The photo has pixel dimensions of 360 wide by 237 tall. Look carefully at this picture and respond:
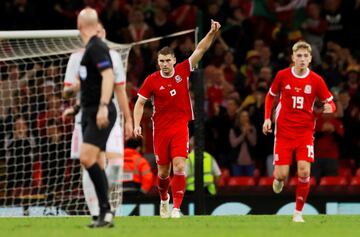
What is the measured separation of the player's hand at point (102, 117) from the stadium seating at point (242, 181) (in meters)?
7.99

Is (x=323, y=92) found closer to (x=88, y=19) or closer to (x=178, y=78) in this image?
(x=178, y=78)

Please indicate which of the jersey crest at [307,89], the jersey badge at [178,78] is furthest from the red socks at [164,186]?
the jersey crest at [307,89]

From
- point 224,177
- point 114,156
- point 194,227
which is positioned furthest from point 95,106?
point 224,177

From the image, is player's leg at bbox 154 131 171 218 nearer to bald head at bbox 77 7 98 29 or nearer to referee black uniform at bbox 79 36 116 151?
referee black uniform at bbox 79 36 116 151

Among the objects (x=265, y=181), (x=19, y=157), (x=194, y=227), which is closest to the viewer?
(x=194, y=227)

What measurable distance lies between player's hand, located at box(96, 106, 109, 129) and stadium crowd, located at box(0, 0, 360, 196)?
21.4 ft

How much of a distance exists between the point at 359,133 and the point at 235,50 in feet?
11.2

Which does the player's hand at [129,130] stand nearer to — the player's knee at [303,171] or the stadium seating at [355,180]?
the player's knee at [303,171]

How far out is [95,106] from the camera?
10.4m

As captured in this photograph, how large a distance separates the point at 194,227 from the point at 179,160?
2413 mm

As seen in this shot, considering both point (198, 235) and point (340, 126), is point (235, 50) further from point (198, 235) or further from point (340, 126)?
point (198, 235)

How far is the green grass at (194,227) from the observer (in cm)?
1030

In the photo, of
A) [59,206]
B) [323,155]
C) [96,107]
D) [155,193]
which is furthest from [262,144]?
[96,107]

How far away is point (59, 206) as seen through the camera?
55.2 ft
